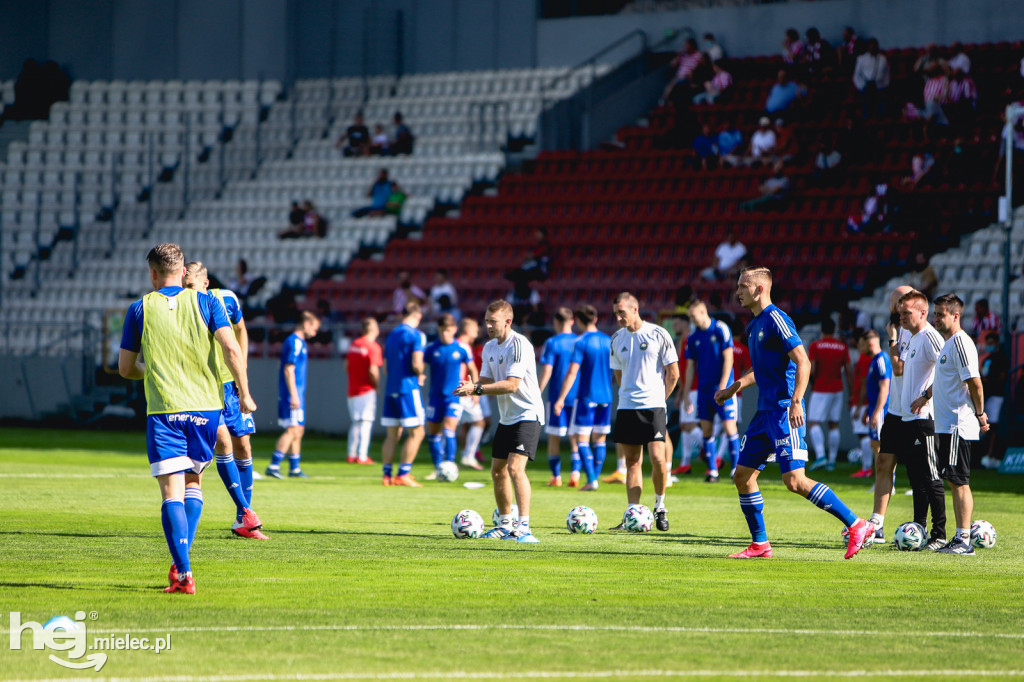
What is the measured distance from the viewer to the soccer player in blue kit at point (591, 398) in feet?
57.0

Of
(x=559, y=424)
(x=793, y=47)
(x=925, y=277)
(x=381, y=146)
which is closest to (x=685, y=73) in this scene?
(x=793, y=47)

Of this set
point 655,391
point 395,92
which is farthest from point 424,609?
point 395,92

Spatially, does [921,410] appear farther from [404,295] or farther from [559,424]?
[404,295]

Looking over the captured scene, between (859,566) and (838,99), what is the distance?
20945mm

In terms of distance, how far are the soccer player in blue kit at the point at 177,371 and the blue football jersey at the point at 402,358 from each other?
373 inches

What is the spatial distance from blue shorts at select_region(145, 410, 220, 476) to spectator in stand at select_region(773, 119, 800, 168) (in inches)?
868

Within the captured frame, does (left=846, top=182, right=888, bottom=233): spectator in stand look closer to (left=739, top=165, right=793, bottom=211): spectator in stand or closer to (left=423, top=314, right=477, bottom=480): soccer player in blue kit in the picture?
(left=739, top=165, right=793, bottom=211): spectator in stand

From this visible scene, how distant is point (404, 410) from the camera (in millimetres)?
18219

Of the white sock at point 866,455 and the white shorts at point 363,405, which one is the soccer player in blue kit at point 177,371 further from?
the white sock at point 866,455

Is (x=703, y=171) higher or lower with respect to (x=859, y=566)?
higher

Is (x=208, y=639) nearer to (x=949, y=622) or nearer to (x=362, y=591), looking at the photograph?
(x=362, y=591)

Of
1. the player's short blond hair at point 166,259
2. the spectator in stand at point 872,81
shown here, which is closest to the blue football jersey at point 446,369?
the player's short blond hair at point 166,259

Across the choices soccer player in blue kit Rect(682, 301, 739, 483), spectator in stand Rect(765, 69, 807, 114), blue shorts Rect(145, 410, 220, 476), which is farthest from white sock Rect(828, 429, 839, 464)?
blue shorts Rect(145, 410, 220, 476)

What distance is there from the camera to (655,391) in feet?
41.2
